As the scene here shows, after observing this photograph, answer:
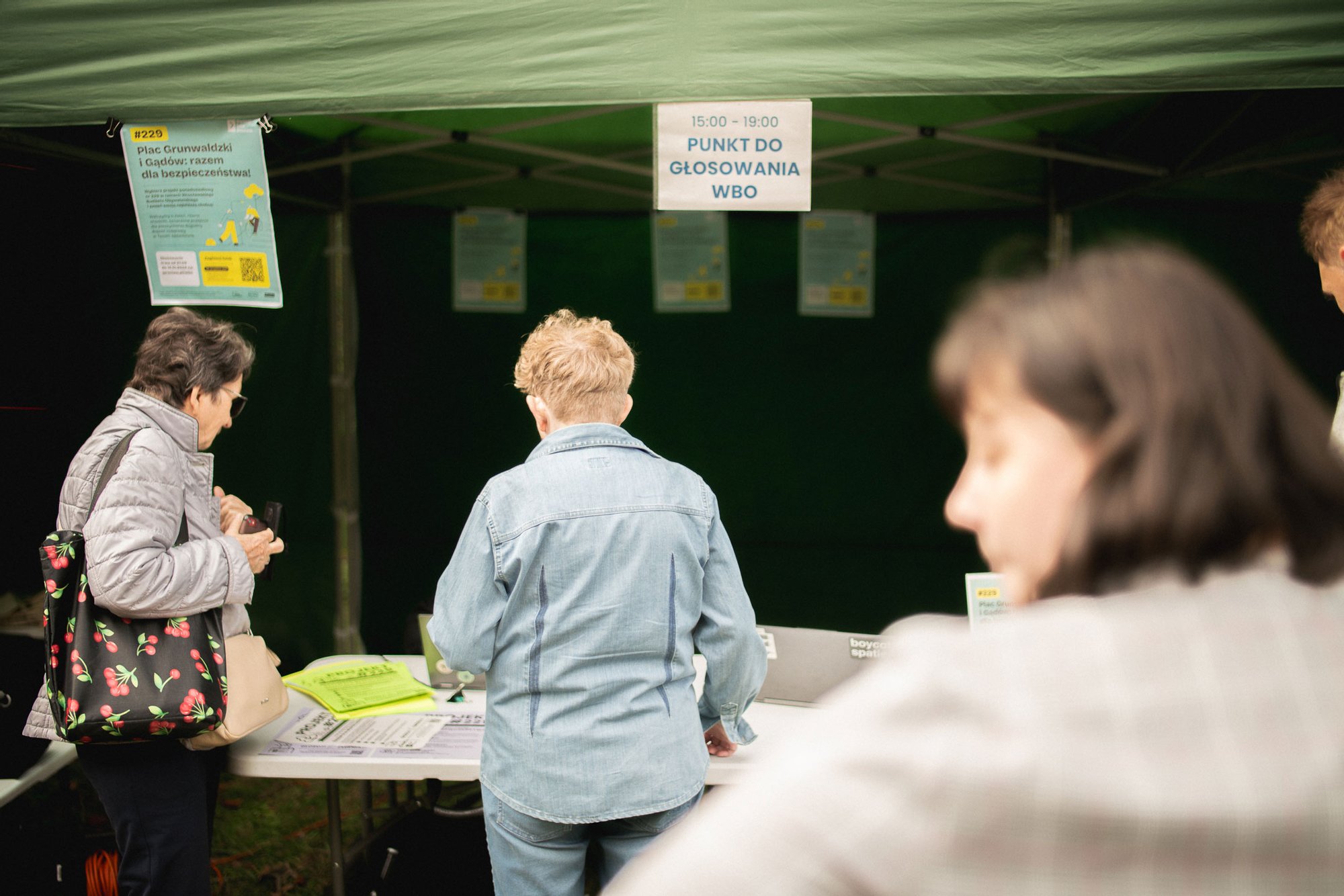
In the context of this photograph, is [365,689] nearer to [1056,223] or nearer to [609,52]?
[609,52]

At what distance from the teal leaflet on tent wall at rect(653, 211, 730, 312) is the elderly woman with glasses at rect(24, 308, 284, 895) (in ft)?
8.10

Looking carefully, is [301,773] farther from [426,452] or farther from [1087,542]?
[426,452]

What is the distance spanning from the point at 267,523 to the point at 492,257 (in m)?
2.35

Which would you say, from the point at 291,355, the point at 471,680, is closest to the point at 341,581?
the point at 291,355

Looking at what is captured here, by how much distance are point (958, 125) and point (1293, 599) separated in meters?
2.88

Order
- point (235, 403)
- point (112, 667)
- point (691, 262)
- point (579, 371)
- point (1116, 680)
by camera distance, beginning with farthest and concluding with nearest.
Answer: point (691, 262), point (235, 403), point (112, 667), point (579, 371), point (1116, 680)

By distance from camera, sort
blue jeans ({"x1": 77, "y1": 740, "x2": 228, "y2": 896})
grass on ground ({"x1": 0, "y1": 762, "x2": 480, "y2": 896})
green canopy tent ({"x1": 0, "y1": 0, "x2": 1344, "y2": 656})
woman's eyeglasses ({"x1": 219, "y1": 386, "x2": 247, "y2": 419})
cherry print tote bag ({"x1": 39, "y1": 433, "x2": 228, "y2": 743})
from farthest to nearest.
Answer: green canopy tent ({"x1": 0, "y1": 0, "x2": 1344, "y2": 656}), grass on ground ({"x1": 0, "y1": 762, "x2": 480, "y2": 896}), woman's eyeglasses ({"x1": 219, "y1": 386, "x2": 247, "y2": 419}), blue jeans ({"x1": 77, "y1": 740, "x2": 228, "y2": 896}), cherry print tote bag ({"x1": 39, "y1": 433, "x2": 228, "y2": 743})

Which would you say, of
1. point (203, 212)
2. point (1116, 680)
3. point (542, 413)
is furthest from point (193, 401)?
point (1116, 680)

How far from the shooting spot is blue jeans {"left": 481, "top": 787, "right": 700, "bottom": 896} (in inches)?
62.1

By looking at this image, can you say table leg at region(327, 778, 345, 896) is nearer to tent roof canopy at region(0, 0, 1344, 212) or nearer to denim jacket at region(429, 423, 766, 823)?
denim jacket at region(429, 423, 766, 823)

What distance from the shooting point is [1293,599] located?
1.43ft

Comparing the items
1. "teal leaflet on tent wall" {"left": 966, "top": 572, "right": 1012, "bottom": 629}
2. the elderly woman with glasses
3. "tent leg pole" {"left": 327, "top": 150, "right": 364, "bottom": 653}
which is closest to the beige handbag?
the elderly woman with glasses

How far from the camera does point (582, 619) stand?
1.50 m

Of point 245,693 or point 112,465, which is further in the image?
point 245,693
